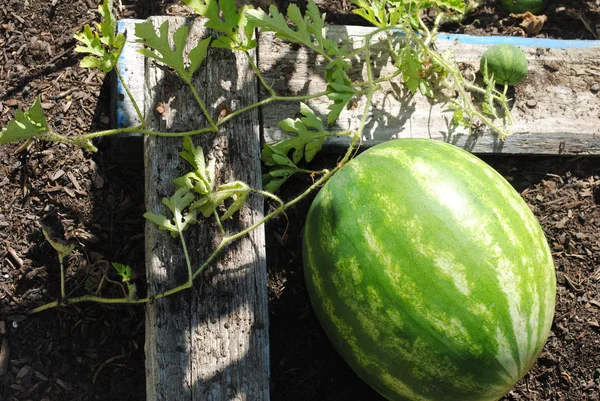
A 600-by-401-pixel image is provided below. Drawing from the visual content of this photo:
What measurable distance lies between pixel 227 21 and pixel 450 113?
105 centimetres

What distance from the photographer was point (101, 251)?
2811 millimetres

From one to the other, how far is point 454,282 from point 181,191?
0.99 m

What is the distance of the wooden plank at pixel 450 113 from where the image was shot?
278 centimetres

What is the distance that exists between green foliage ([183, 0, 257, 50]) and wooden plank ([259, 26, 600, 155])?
31 centimetres

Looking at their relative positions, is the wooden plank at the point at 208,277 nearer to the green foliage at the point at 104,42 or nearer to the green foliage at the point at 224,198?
the green foliage at the point at 224,198

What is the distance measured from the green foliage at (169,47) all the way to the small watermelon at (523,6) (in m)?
1.76

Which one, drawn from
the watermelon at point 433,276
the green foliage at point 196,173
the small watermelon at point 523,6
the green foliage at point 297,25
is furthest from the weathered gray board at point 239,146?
the small watermelon at point 523,6

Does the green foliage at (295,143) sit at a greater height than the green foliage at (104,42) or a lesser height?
lesser

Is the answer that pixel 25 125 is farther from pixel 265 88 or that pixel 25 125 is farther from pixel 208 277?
pixel 265 88

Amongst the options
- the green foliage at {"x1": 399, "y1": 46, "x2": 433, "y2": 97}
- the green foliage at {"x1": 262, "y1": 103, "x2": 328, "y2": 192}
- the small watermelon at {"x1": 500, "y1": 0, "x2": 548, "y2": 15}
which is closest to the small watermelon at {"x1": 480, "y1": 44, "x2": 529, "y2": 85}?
the green foliage at {"x1": 399, "y1": 46, "x2": 433, "y2": 97}

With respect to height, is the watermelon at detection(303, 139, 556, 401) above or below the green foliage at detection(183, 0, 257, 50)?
below

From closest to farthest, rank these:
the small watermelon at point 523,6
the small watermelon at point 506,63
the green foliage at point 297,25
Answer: the green foliage at point 297,25
the small watermelon at point 506,63
the small watermelon at point 523,6

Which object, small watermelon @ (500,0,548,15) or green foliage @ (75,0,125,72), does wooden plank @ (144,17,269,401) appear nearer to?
green foliage @ (75,0,125,72)

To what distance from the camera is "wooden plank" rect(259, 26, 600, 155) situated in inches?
109
